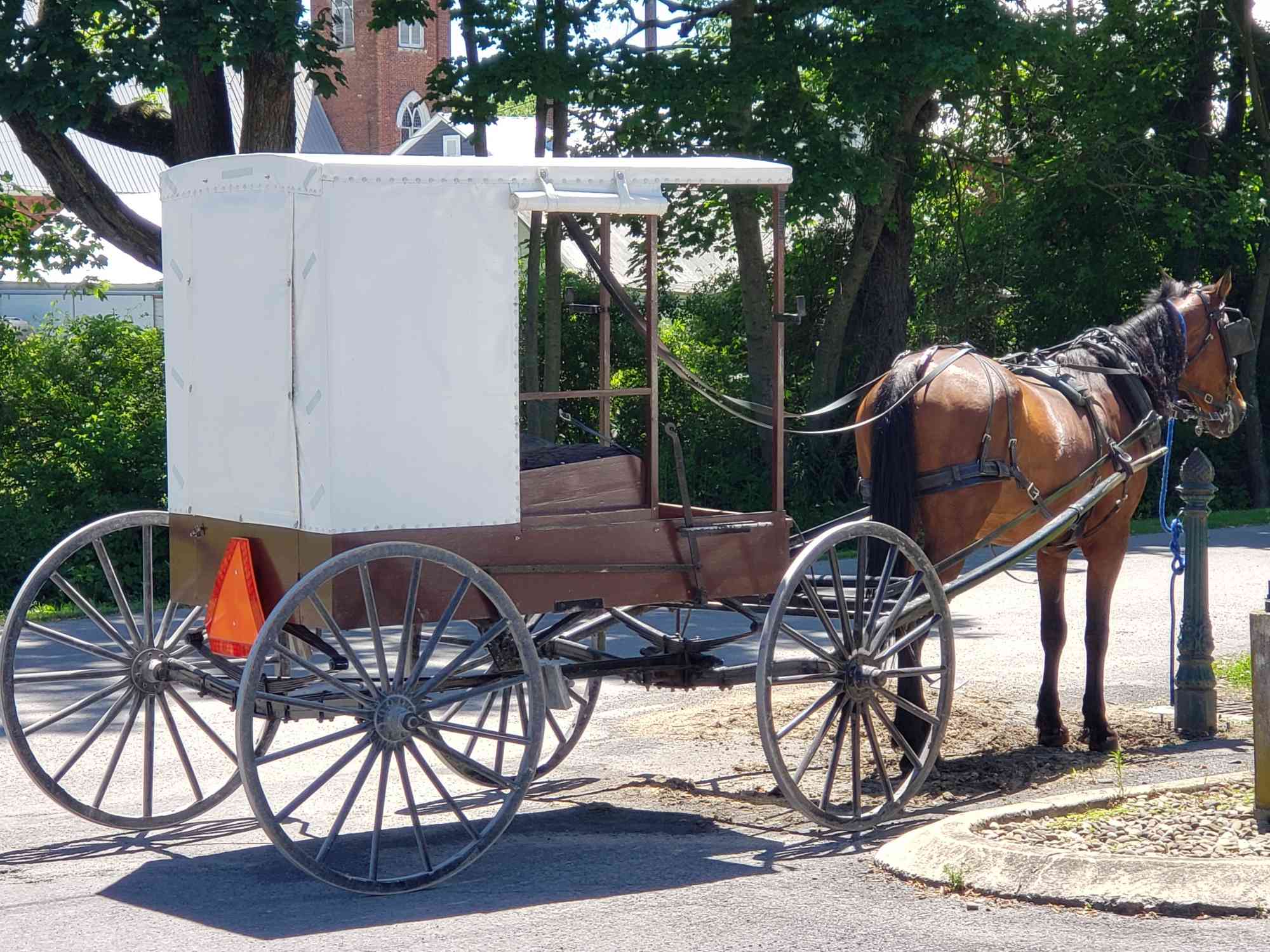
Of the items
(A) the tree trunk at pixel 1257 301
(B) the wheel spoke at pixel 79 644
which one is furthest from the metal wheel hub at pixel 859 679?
(A) the tree trunk at pixel 1257 301

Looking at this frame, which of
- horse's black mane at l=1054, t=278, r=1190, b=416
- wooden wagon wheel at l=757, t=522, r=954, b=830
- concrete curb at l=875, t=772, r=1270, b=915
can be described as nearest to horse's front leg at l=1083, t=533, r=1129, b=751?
horse's black mane at l=1054, t=278, r=1190, b=416

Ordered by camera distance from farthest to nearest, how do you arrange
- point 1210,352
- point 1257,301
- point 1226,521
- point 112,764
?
point 1257,301, point 1226,521, point 1210,352, point 112,764

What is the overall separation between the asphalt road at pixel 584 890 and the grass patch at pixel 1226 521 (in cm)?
1146

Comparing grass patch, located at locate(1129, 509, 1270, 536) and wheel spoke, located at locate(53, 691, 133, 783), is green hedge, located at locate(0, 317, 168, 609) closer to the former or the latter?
wheel spoke, located at locate(53, 691, 133, 783)

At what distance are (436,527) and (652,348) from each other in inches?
46.6

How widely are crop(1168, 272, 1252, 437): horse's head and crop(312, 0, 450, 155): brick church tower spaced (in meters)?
46.4

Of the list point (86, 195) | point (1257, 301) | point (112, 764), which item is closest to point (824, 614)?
point (112, 764)

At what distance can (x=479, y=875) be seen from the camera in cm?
554

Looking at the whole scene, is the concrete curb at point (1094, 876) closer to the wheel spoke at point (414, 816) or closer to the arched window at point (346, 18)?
the wheel spoke at point (414, 816)

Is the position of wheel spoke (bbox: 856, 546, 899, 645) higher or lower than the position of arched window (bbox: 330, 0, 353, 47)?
lower

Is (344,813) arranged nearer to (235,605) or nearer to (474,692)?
(474,692)

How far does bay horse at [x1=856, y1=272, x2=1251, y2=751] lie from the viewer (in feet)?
23.3

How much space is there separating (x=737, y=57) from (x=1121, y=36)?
8188 mm

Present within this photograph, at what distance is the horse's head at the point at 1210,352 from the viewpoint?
28.4ft
